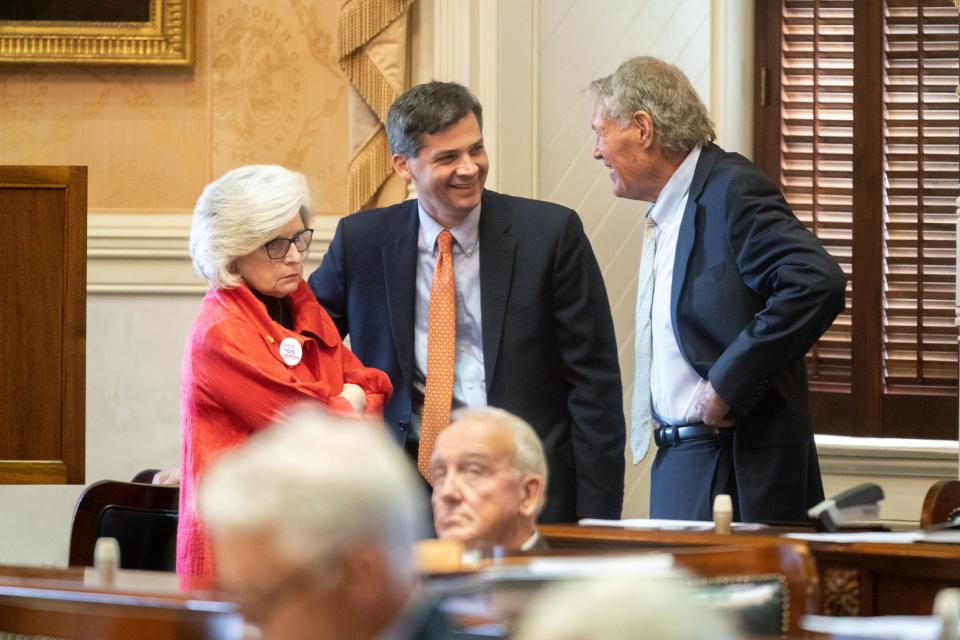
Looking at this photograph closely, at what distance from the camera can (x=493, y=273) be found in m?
4.07

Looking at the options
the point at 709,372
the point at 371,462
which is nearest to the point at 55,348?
the point at 709,372

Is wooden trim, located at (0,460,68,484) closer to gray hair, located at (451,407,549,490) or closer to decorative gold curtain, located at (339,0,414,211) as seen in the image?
decorative gold curtain, located at (339,0,414,211)

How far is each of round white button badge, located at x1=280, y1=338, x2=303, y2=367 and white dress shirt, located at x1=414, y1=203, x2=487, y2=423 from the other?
490 millimetres

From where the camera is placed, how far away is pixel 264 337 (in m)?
3.61

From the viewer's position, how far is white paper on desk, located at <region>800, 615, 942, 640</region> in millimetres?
2109

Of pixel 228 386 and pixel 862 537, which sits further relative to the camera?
pixel 228 386

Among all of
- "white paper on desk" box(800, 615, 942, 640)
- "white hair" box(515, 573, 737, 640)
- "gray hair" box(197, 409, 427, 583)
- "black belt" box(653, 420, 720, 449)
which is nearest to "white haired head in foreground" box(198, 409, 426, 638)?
"gray hair" box(197, 409, 427, 583)

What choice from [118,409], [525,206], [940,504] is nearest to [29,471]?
[118,409]

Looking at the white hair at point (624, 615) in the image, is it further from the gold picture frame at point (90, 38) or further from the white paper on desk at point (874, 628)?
the gold picture frame at point (90, 38)

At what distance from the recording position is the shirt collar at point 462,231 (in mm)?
4121

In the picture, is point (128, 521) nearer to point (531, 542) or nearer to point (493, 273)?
point (493, 273)

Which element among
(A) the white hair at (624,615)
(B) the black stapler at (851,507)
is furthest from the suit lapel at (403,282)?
(A) the white hair at (624,615)

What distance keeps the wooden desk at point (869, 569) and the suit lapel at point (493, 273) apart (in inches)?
36.9

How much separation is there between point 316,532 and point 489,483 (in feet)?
5.44
